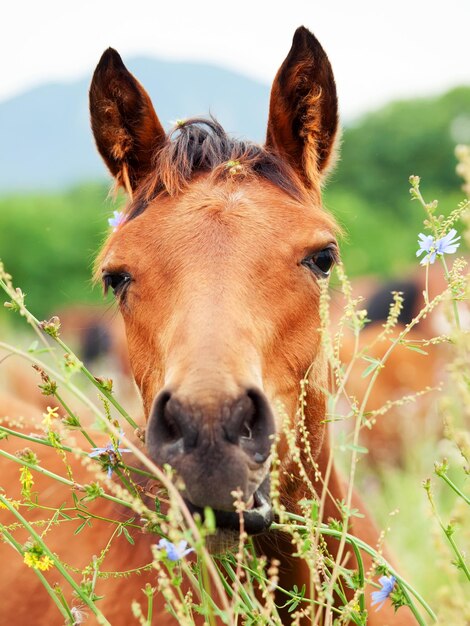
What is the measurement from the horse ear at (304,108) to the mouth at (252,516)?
5.99ft

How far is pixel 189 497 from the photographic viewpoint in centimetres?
238

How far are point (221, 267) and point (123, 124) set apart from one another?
53.8 inches

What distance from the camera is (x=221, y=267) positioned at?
2934 mm

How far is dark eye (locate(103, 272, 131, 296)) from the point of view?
3322 millimetres

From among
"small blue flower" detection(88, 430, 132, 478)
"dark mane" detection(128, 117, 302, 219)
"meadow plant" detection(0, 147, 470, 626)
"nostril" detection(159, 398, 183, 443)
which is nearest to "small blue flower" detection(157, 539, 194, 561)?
"meadow plant" detection(0, 147, 470, 626)

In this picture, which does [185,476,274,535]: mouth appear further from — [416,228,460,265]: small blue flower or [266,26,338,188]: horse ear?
[266,26,338,188]: horse ear

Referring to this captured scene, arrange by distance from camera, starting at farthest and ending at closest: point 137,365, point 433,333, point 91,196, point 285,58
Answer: point 91,196
point 433,333
point 285,58
point 137,365

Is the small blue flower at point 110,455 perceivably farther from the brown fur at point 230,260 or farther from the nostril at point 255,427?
the nostril at point 255,427

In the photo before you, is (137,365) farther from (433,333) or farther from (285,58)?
(433,333)

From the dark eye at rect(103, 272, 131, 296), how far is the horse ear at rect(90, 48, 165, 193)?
24.4 inches

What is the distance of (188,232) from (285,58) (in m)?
1.13

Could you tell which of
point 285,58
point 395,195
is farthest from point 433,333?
point 395,195

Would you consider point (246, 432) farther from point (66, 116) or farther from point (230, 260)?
point (66, 116)

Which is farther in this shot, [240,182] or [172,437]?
[240,182]
